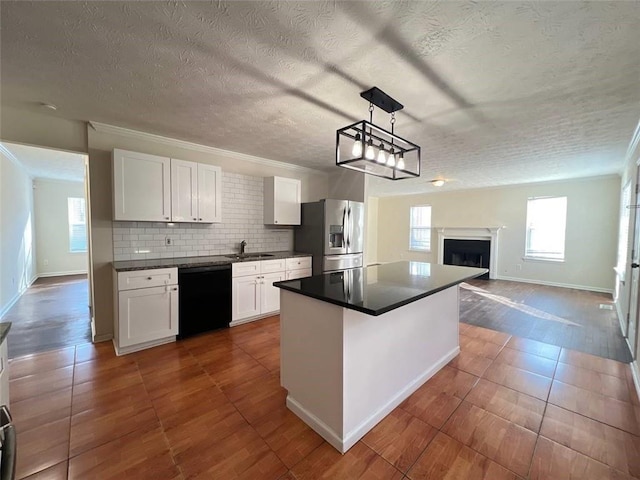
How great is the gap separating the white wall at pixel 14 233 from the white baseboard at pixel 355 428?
5046mm

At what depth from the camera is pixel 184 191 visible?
3389 millimetres

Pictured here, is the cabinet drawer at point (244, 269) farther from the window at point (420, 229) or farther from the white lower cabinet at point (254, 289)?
the window at point (420, 229)

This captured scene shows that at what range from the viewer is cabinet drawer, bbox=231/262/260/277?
351 cm

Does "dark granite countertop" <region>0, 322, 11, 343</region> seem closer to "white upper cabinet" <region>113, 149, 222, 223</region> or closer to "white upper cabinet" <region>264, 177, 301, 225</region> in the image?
"white upper cabinet" <region>113, 149, 222, 223</region>

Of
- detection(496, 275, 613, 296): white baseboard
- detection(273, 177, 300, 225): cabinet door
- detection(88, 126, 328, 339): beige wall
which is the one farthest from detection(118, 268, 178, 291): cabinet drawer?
detection(496, 275, 613, 296): white baseboard

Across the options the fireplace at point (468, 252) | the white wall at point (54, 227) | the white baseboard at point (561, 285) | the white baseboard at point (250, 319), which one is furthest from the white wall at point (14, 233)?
the white baseboard at point (561, 285)

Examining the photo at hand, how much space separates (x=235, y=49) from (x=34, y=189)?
8144 millimetres

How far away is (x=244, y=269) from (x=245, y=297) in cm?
38

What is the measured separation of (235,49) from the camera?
170 cm

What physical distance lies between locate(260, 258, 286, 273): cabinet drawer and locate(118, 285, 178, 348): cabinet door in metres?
1.14

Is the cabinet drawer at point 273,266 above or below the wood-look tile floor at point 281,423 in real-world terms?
above

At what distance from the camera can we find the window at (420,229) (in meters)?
8.32

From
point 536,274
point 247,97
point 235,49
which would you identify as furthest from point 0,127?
point 536,274

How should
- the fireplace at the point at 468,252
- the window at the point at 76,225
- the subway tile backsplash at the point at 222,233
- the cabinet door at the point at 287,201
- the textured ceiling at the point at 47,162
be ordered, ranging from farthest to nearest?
the window at the point at 76,225 → the fireplace at the point at 468,252 → the textured ceiling at the point at 47,162 → the cabinet door at the point at 287,201 → the subway tile backsplash at the point at 222,233
